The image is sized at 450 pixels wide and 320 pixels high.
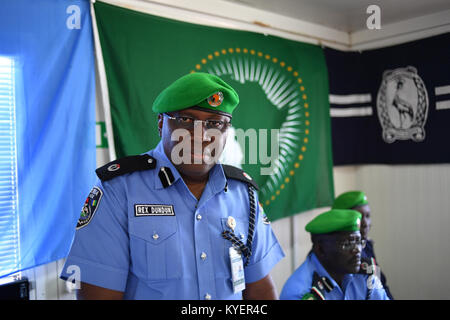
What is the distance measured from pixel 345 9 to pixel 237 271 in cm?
223

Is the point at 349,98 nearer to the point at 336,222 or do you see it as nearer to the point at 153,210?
the point at 336,222

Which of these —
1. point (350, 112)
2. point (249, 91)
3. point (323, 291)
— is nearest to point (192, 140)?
point (323, 291)

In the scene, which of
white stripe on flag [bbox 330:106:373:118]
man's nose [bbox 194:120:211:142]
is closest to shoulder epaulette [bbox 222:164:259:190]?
man's nose [bbox 194:120:211:142]

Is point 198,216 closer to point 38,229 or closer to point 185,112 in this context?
point 185,112

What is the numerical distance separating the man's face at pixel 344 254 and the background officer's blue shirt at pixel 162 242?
0.74 m

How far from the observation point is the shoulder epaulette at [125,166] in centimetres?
115

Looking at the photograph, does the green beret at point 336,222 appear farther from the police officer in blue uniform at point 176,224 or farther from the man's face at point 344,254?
the police officer in blue uniform at point 176,224

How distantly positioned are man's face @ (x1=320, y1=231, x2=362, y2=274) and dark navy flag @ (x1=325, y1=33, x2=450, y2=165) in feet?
3.26

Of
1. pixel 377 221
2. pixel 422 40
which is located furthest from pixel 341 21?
pixel 377 221

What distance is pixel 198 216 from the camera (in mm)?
1188

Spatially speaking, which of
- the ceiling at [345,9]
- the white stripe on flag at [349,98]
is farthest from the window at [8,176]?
the white stripe on flag at [349,98]

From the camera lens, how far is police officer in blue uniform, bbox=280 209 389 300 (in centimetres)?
185

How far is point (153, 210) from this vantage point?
115 centimetres
